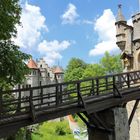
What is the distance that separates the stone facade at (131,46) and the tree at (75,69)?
26.9 metres

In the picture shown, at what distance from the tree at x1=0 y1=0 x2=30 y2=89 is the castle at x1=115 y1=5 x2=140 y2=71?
13260mm

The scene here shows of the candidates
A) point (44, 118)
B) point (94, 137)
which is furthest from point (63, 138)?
point (44, 118)

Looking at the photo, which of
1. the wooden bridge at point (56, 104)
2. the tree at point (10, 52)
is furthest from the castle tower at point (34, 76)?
the tree at point (10, 52)

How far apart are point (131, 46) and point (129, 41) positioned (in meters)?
0.52

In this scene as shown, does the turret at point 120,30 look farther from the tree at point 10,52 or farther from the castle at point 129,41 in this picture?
the tree at point 10,52

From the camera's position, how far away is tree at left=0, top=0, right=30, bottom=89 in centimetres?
1333

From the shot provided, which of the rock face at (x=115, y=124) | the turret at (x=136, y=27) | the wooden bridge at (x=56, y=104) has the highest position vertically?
the turret at (x=136, y=27)

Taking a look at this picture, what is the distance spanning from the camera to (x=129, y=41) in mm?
26844

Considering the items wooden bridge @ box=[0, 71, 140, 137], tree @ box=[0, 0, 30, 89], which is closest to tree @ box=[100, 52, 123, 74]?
wooden bridge @ box=[0, 71, 140, 137]

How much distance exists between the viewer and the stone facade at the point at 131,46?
81.7 feet

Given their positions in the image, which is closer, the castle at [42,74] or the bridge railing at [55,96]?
the bridge railing at [55,96]

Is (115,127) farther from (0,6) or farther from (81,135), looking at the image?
(81,135)

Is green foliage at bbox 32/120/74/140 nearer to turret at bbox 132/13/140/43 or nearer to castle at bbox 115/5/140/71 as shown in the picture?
castle at bbox 115/5/140/71

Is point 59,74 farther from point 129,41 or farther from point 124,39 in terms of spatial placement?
point 129,41
